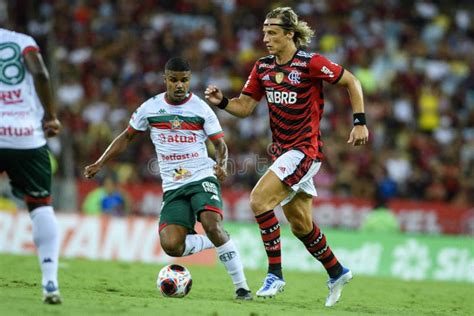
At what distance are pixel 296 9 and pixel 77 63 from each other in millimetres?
6324

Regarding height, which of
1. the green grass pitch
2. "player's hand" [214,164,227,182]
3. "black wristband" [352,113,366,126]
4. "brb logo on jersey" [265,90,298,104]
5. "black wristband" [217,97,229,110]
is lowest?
the green grass pitch

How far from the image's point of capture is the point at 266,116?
23.2 metres

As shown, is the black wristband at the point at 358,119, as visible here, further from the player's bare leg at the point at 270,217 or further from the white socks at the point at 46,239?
the white socks at the point at 46,239

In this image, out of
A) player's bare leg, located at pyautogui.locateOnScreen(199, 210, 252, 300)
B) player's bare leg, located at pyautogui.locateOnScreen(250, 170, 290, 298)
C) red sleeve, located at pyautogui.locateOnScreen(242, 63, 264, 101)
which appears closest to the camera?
player's bare leg, located at pyautogui.locateOnScreen(199, 210, 252, 300)

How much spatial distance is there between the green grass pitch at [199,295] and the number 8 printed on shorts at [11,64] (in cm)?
192

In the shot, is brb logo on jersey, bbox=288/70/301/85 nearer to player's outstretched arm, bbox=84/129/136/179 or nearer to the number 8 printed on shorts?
player's outstretched arm, bbox=84/129/136/179

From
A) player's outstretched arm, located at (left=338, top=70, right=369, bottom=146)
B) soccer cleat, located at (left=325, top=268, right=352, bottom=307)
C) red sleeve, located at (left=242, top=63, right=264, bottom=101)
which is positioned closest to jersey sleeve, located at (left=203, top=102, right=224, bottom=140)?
red sleeve, located at (left=242, top=63, right=264, bottom=101)

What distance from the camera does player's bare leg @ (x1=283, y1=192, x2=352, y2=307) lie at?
1011cm

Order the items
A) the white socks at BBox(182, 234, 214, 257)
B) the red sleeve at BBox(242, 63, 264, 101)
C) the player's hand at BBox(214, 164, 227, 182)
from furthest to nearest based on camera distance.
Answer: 1. the red sleeve at BBox(242, 63, 264, 101)
2. the white socks at BBox(182, 234, 214, 257)
3. the player's hand at BBox(214, 164, 227, 182)

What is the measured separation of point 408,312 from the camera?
992 centimetres

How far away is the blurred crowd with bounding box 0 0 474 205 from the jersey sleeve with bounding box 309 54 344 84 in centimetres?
1060

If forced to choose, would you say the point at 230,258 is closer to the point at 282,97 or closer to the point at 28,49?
the point at 282,97

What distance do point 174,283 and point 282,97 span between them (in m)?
2.30

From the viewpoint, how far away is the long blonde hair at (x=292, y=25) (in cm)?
1017
